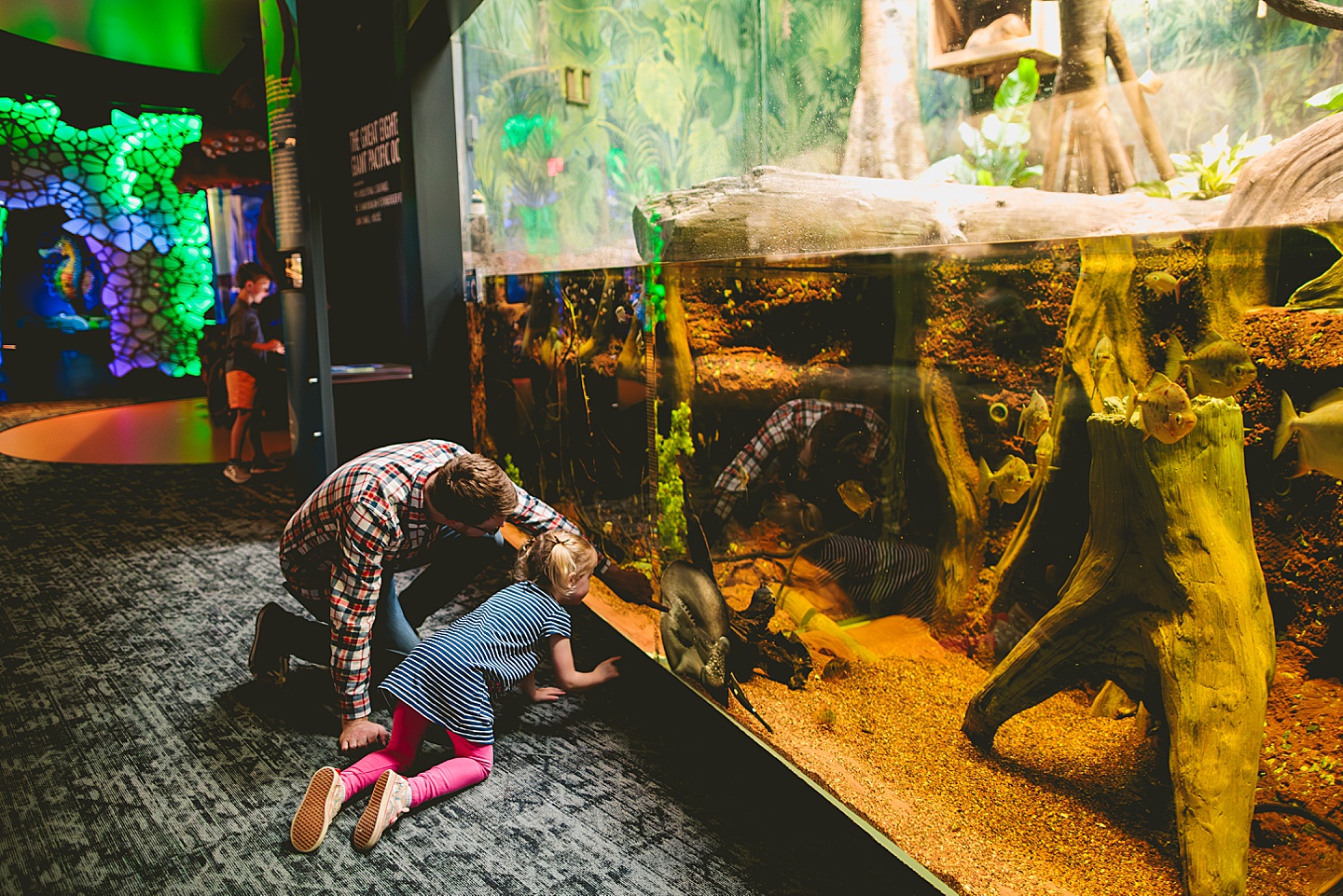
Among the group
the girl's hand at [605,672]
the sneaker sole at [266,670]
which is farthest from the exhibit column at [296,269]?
the girl's hand at [605,672]

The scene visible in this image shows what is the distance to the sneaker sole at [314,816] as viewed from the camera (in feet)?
6.64

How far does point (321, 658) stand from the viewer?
2.75 metres

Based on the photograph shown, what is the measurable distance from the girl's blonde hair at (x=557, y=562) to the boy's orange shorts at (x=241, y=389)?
14.9 feet

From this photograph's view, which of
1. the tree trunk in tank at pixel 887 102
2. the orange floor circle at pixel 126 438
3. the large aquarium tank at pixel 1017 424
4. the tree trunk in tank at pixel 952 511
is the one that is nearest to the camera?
the large aquarium tank at pixel 1017 424

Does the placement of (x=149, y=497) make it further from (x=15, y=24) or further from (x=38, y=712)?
(x=15, y=24)

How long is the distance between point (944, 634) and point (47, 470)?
23.0ft

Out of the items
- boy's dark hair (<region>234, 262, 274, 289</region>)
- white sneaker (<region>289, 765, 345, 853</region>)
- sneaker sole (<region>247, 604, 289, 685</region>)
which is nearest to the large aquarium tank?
white sneaker (<region>289, 765, 345, 853</region>)

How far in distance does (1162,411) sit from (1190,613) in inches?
13.1

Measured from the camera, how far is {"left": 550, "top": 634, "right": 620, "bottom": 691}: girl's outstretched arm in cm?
256

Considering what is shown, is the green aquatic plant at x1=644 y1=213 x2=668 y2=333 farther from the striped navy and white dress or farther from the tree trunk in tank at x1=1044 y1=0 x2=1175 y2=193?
the tree trunk in tank at x1=1044 y1=0 x2=1175 y2=193

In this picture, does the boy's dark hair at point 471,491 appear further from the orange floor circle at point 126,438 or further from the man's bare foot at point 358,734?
the orange floor circle at point 126,438

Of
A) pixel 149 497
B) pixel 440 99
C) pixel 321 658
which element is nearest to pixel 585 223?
pixel 440 99

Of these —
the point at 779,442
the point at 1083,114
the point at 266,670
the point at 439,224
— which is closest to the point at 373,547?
the point at 266,670

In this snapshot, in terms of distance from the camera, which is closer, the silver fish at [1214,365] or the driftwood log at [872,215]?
the silver fish at [1214,365]
